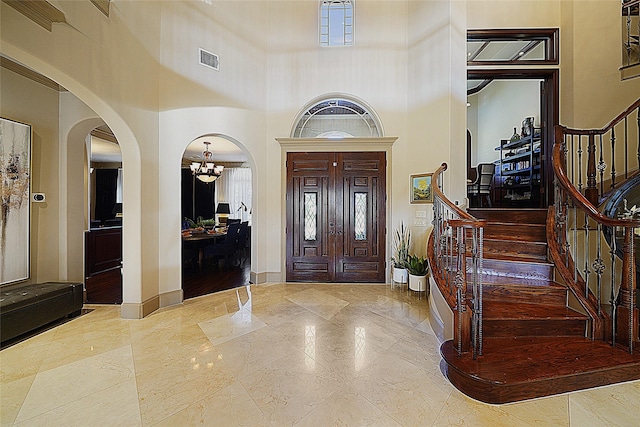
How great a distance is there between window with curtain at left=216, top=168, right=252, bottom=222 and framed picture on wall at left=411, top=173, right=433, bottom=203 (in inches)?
299

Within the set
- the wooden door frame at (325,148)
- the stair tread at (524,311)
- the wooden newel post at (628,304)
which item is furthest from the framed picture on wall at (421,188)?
the wooden newel post at (628,304)

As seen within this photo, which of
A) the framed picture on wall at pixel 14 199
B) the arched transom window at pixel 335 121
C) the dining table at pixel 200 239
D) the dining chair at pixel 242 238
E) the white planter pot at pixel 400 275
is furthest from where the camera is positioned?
the dining chair at pixel 242 238

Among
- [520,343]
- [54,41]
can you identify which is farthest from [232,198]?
[520,343]

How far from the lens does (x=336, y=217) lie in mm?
5699

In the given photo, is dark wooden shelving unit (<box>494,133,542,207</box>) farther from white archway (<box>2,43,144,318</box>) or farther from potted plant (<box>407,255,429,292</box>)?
white archway (<box>2,43,144,318</box>)

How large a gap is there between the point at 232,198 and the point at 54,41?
348 inches

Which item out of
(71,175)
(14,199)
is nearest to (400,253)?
(71,175)

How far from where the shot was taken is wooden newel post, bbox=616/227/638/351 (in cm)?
253

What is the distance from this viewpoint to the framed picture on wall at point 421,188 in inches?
196

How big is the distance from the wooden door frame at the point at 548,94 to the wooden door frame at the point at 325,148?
184 cm

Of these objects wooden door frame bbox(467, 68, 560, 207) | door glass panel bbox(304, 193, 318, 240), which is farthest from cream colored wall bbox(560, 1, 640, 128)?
door glass panel bbox(304, 193, 318, 240)

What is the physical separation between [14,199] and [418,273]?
18.5ft

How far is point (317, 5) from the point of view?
226 inches

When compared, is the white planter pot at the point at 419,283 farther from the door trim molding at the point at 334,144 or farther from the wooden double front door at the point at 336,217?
the door trim molding at the point at 334,144
